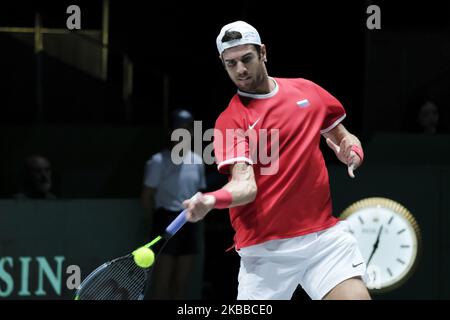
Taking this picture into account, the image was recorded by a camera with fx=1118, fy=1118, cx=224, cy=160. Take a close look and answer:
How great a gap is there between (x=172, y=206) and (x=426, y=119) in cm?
204

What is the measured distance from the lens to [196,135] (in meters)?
8.45

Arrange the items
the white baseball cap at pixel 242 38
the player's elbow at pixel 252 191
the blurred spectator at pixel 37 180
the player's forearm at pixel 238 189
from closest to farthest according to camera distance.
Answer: the player's forearm at pixel 238 189 < the player's elbow at pixel 252 191 < the white baseball cap at pixel 242 38 < the blurred spectator at pixel 37 180

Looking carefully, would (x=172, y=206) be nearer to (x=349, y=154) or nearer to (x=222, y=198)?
(x=349, y=154)

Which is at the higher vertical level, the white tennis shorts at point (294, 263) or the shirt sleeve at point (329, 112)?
the shirt sleeve at point (329, 112)

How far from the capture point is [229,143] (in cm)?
483

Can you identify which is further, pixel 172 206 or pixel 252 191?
pixel 172 206

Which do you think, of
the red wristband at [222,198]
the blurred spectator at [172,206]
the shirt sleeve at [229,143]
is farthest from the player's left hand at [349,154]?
the blurred spectator at [172,206]

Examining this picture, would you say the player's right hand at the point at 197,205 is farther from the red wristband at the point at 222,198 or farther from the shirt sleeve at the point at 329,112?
the shirt sleeve at the point at 329,112

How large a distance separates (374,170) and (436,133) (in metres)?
0.59

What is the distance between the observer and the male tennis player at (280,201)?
493 cm

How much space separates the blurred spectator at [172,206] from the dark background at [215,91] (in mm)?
518

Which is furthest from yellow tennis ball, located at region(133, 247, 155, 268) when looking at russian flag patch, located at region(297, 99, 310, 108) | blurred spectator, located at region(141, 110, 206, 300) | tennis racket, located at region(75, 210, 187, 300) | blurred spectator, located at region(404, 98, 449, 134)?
blurred spectator, located at region(404, 98, 449, 134)

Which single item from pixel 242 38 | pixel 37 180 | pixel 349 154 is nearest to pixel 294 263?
pixel 349 154
